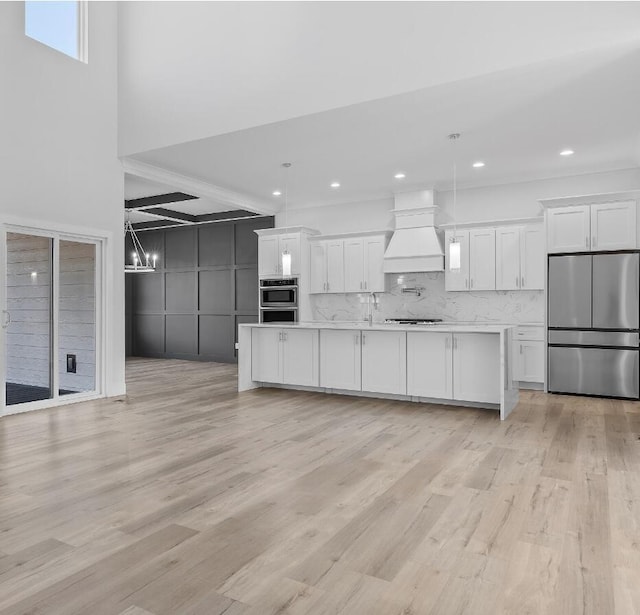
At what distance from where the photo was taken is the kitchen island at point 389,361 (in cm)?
511

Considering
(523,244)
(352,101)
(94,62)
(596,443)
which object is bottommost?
(596,443)

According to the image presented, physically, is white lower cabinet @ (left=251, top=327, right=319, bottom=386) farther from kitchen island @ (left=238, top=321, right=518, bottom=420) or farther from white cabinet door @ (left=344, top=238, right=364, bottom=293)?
white cabinet door @ (left=344, top=238, right=364, bottom=293)

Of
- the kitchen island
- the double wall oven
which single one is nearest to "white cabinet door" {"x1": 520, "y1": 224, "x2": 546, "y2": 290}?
the kitchen island

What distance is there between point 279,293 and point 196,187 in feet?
7.22

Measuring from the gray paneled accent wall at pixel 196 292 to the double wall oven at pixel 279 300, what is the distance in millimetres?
1006

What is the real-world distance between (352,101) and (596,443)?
3.51m

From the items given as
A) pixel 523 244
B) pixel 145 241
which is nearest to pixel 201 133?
pixel 523 244

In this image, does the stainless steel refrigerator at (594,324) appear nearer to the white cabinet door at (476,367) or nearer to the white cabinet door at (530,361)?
the white cabinet door at (530,361)

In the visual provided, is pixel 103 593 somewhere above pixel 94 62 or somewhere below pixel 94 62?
below

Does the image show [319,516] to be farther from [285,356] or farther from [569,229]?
[569,229]

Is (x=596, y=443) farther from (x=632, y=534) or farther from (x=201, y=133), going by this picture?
(x=201, y=133)

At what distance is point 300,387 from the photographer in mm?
6387

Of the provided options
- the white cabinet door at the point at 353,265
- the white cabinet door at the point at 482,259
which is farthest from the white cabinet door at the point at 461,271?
the white cabinet door at the point at 353,265

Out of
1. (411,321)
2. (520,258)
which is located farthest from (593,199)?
(411,321)
